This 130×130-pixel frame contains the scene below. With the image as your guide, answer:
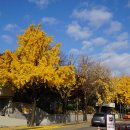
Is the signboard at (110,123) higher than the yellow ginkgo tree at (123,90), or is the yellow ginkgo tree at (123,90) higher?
the yellow ginkgo tree at (123,90)

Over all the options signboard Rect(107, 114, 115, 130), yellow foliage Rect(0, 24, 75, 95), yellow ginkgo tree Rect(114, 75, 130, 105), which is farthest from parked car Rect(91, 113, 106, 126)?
yellow ginkgo tree Rect(114, 75, 130, 105)

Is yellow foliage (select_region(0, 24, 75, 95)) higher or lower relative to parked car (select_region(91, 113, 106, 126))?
higher

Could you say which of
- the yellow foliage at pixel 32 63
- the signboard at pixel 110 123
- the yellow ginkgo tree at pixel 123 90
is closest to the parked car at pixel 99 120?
the yellow foliage at pixel 32 63

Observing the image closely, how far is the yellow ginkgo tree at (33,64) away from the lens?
38.8m

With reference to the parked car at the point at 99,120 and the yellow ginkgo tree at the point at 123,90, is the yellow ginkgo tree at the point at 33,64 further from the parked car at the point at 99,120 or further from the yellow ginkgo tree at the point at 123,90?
the yellow ginkgo tree at the point at 123,90

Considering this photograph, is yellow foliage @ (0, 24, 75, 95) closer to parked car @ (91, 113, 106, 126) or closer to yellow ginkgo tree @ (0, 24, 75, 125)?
yellow ginkgo tree @ (0, 24, 75, 125)

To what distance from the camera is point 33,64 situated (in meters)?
39.8

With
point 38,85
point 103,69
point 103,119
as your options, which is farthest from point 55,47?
point 103,69

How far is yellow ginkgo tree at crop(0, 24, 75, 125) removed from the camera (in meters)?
38.8

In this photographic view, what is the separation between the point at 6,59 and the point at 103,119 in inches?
530

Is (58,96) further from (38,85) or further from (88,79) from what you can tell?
(38,85)

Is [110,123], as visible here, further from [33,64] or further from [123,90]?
[123,90]

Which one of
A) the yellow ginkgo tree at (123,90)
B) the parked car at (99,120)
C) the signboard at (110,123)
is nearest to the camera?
the signboard at (110,123)

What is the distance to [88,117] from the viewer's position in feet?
213
